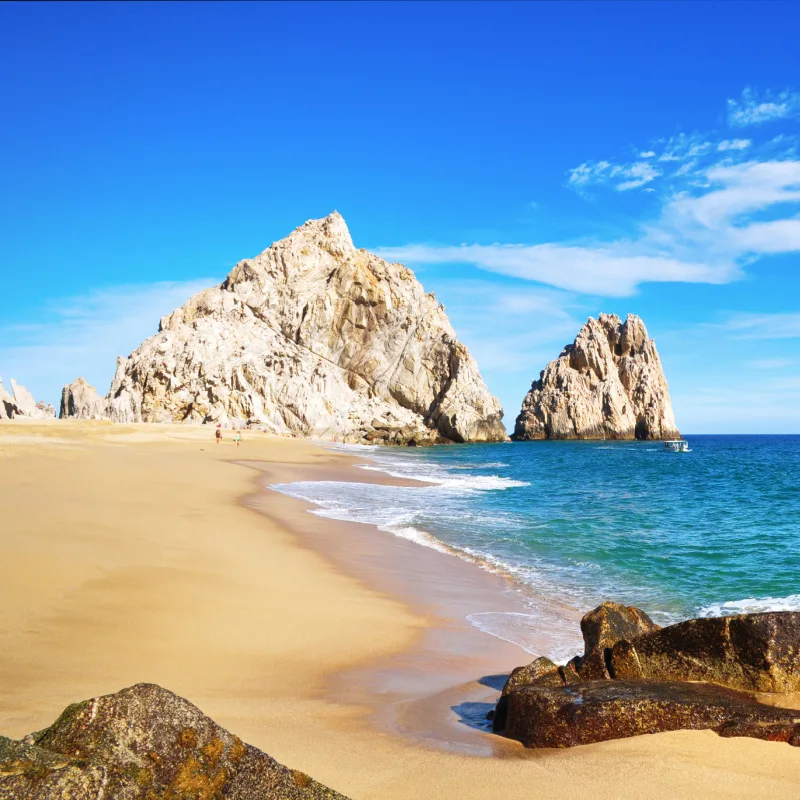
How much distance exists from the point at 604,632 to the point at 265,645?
10.7 ft

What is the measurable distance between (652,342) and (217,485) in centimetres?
10539

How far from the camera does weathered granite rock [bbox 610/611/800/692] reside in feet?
14.7

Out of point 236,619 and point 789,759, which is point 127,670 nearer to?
point 236,619

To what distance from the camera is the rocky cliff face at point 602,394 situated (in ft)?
352

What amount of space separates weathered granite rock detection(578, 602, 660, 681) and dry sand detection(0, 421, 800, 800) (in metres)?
1.02

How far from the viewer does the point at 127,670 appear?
17.6 feet

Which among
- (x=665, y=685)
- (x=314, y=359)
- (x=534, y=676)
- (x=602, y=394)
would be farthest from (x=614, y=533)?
(x=602, y=394)

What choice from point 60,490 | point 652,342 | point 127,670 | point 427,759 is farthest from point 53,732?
point 652,342

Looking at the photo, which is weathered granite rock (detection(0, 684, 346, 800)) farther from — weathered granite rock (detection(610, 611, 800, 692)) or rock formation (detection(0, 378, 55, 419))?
rock formation (detection(0, 378, 55, 419))

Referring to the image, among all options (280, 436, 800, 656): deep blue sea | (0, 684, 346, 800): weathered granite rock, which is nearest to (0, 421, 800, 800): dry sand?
(0, 684, 346, 800): weathered granite rock

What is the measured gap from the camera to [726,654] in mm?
4594

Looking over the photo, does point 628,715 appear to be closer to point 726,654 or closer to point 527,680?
point 527,680

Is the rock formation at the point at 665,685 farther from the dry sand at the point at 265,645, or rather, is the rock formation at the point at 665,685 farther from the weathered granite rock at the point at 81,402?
the weathered granite rock at the point at 81,402

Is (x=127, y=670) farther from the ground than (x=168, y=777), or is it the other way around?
(x=168, y=777)
